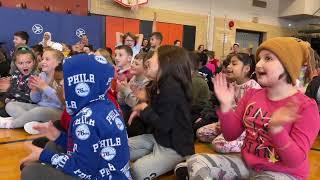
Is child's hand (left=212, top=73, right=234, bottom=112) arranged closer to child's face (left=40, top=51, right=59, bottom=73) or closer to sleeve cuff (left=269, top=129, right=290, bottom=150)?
sleeve cuff (left=269, top=129, right=290, bottom=150)

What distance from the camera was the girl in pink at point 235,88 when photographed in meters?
2.74

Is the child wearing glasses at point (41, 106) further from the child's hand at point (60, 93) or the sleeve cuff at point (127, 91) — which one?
the sleeve cuff at point (127, 91)

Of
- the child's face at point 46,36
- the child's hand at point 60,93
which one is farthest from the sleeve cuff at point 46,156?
the child's face at point 46,36

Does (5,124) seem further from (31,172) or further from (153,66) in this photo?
(31,172)

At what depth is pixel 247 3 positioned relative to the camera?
11.5 m

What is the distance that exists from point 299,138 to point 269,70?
35 cm

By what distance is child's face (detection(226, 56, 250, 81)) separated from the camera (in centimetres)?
322

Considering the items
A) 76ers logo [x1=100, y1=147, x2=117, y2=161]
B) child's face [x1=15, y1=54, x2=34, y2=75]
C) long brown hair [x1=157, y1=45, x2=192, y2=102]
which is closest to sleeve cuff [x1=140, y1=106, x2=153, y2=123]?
long brown hair [x1=157, y1=45, x2=192, y2=102]

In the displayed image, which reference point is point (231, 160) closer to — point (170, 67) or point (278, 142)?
point (278, 142)

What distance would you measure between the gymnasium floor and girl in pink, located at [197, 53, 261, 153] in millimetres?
121

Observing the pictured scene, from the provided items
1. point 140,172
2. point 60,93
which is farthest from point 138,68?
point 140,172

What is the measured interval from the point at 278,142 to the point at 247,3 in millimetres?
10908

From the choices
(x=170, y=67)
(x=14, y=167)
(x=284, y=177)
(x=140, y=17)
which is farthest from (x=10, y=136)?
(x=140, y=17)

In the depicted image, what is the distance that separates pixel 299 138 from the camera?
5.04ft
